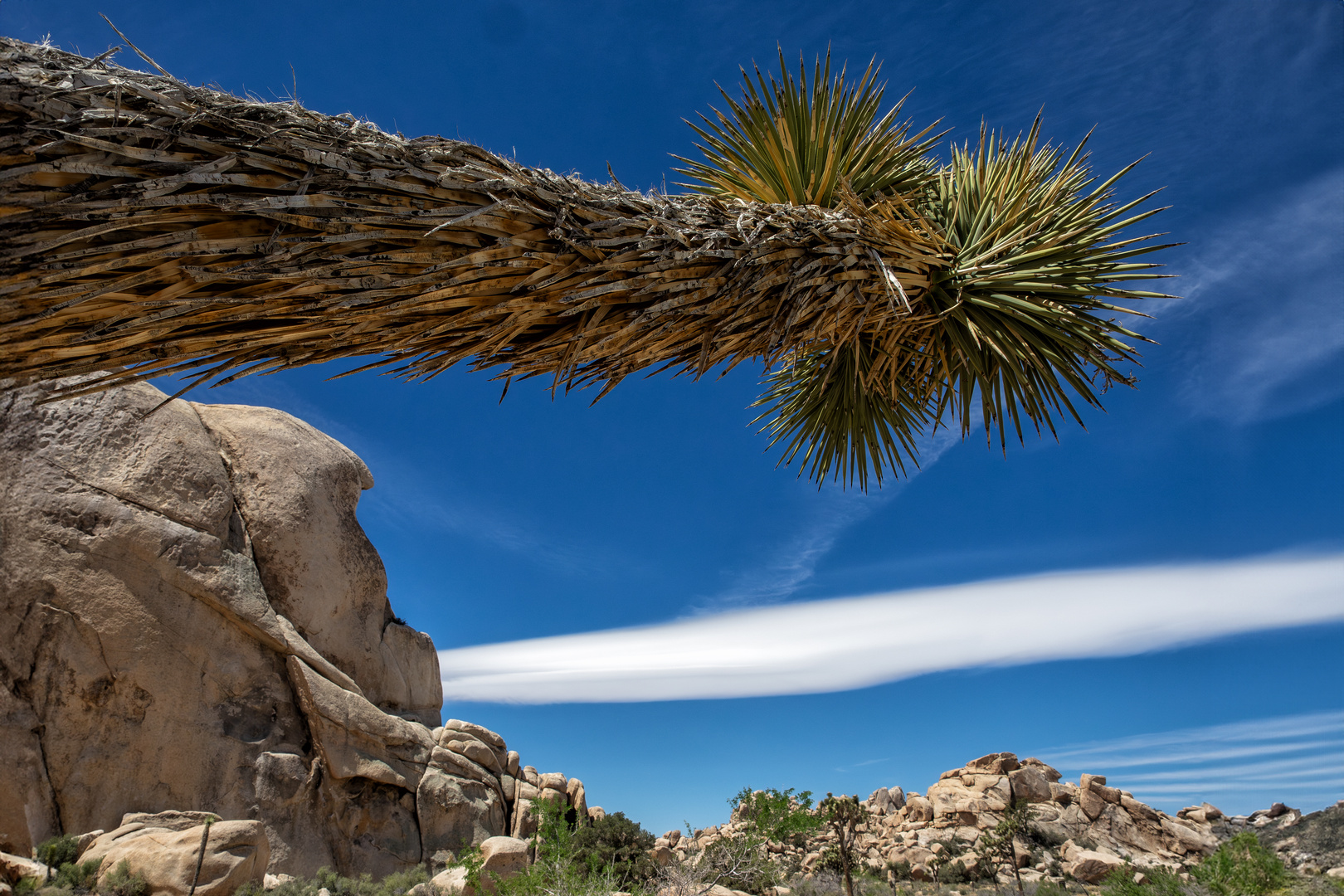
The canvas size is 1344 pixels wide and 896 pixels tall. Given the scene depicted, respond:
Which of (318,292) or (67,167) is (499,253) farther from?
(67,167)

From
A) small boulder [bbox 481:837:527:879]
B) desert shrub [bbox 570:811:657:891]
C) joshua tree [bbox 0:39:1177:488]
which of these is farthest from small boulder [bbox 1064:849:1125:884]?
joshua tree [bbox 0:39:1177:488]

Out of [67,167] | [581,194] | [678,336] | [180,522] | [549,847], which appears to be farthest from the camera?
[180,522]

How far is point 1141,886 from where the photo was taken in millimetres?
16250

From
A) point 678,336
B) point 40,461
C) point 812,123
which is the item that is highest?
point 40,461

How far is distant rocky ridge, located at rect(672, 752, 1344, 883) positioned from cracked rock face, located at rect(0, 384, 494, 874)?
9.03 m

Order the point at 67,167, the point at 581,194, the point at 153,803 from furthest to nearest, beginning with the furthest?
the point at 153,803 < the point at 581,194 < the point at 67,167

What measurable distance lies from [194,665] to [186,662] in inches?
5.9

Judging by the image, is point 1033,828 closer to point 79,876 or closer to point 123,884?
point 123,884

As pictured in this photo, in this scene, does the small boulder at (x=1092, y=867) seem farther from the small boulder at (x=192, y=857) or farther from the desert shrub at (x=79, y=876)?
the desert shrub at (x=79, y=876)

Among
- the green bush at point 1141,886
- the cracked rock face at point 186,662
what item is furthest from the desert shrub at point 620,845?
the green bush at point 1141,886

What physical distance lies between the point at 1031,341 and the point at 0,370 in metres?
5.14

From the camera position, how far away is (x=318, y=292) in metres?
2.38

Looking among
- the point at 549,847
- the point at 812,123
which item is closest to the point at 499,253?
the point at 812,123

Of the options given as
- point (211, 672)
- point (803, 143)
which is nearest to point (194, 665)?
point (211, 672)
